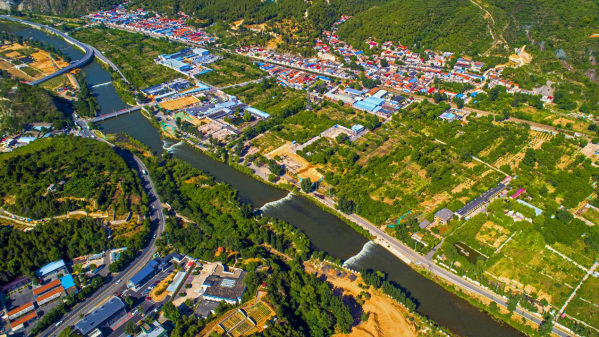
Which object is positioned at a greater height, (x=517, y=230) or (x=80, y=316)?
(x=517, y=230)

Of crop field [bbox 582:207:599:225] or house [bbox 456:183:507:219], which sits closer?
crop field [bbox 582:207:599:225]

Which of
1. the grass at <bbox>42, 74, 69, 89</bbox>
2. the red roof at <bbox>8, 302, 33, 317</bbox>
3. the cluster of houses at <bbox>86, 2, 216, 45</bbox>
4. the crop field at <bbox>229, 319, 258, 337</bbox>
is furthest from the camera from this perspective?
the cluster of houses at <bbox>86, 2, 216, 45</bbox>

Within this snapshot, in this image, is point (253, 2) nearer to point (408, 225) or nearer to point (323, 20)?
point (323, 20)

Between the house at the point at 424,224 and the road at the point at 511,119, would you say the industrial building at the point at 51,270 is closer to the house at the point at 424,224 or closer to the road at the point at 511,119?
the house at the point at 424,224

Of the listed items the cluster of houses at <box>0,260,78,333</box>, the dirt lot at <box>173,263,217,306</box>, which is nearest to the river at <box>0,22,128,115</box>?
the cluster of houses at <box>0,260,78,333</box>

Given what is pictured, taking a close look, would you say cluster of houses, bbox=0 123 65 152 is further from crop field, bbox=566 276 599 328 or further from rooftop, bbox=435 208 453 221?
crop field, bbox=566 276 599 328

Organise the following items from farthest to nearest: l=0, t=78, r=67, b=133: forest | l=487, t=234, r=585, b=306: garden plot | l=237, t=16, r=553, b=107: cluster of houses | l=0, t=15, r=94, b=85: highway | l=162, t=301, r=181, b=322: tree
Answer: l=0, t=15, r=94, b=85: highway, l=237, t=16, r=553, b=107: cluster of houses, l=0, t=78, r=67, b=133: forest, l=487, t=234, r=585, b=306: garden plot, l=162, t=301, r=181, b=322: tree

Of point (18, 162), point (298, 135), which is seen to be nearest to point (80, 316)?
point (18, 162)

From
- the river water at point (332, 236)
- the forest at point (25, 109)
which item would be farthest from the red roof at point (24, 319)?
the forest at point (25, 109)
